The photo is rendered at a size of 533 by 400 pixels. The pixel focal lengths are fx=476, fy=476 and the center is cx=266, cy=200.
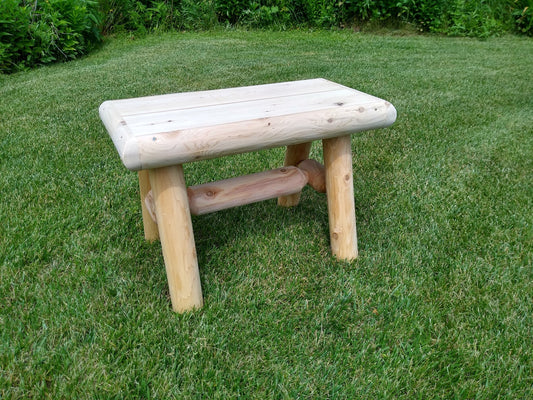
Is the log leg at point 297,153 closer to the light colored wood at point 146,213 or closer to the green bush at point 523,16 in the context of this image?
the light colored wood at point 146,213

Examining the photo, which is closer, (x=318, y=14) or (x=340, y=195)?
(x=340, y=195)

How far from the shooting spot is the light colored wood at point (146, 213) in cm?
168

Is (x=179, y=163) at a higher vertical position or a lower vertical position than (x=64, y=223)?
higher

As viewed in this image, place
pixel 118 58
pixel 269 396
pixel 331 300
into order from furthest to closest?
1. pixel 118 58
2. pixel 331 300
3. pixel 269 396

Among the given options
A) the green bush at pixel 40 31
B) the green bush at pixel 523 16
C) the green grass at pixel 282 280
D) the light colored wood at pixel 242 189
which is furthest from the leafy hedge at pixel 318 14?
the light colored wood at pixel 242 189

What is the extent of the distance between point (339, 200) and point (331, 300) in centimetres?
34

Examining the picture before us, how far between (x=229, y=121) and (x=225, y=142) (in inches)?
2.6

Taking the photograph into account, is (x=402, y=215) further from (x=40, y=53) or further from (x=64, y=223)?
(x=40, y=53)

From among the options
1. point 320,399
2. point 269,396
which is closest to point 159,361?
A: point 269,396

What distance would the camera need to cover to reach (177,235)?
1.36 meters

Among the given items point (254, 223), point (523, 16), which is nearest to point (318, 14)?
point (523, 16)

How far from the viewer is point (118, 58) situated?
517cm

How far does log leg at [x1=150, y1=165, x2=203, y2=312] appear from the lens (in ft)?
4.30

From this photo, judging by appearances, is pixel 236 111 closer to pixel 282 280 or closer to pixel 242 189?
pixel 242 189
